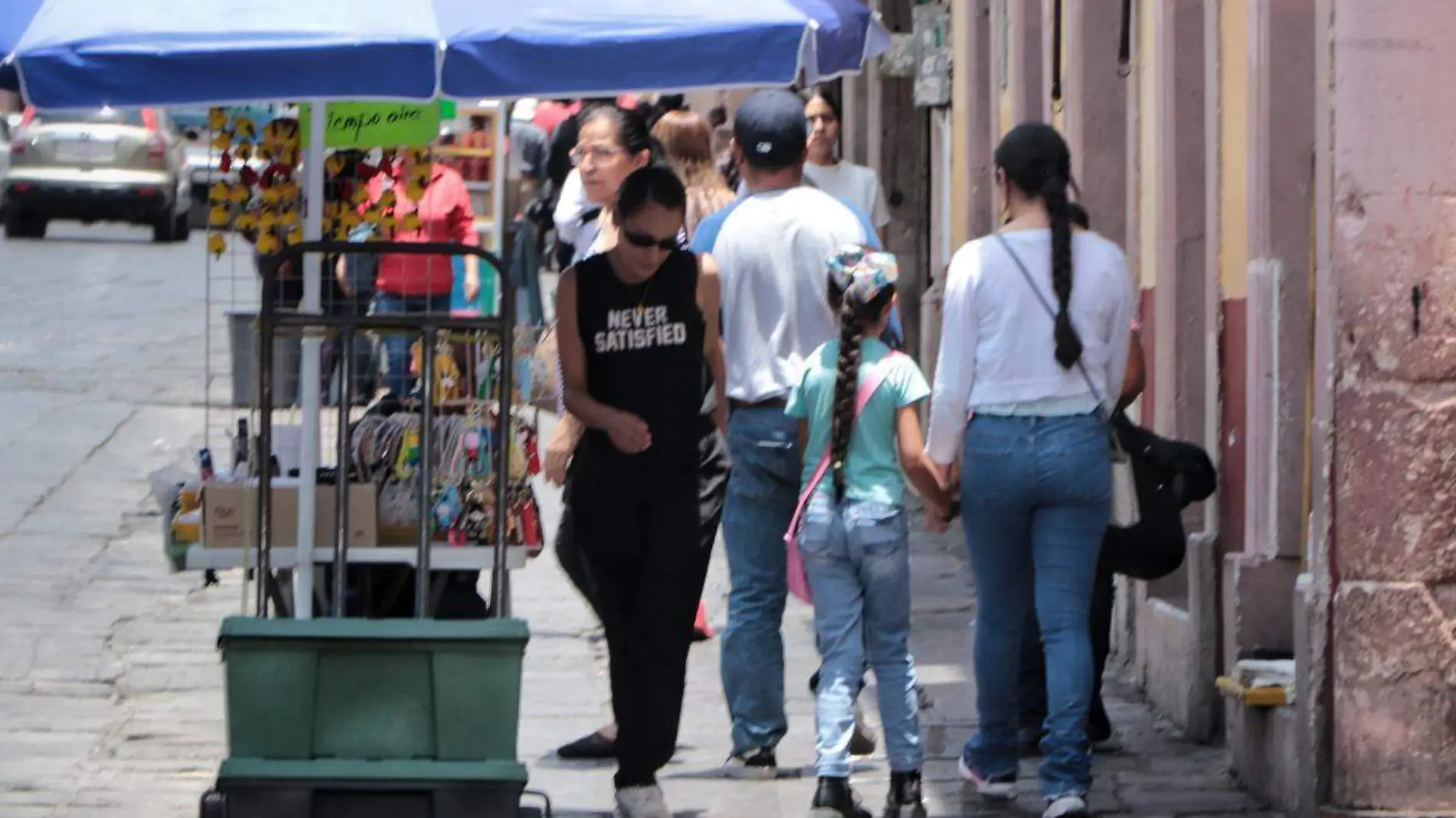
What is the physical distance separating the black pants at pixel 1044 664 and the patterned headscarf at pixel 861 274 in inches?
50.7

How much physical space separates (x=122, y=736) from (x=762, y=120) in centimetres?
266

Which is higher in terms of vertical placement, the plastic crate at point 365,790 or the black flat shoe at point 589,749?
the plastic crate at point 365,790

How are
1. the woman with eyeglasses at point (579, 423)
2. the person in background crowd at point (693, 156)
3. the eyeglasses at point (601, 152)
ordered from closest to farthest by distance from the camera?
the woman with eyeglasses at point (579, 423), the eyeglasses at point (601, 152), the person in background crowd at point (693, 156)

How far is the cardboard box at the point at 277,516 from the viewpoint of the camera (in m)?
6.92

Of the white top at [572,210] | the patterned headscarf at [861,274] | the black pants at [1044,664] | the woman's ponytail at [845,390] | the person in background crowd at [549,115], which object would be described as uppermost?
the person in background crowd at [549,115]

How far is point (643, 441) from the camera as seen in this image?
7.08m

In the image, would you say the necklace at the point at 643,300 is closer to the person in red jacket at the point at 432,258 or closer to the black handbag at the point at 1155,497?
the black handbag at the point at 1155,497

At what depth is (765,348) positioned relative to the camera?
775cm

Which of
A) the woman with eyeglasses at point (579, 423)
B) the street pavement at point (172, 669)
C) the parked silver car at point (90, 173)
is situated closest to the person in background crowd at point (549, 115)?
the parked silver car at point (90, 173)

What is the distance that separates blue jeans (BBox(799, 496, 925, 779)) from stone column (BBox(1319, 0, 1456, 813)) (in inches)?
41.8

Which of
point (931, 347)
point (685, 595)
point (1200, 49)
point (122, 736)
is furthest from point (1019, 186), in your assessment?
point (931, 347)

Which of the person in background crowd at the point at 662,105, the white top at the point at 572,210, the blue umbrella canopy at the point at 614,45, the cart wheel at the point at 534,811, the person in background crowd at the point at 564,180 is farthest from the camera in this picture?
the person in background crowd at the point at 662,105

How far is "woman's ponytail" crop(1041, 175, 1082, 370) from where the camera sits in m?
7.07

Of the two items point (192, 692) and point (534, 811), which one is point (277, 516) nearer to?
point (534, 811)
